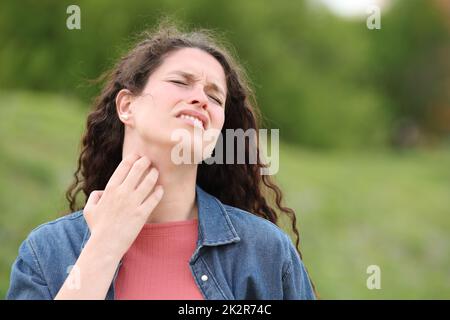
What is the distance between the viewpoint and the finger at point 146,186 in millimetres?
2461

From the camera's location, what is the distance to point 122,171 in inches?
99.2

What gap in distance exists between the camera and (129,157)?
258 centimetres

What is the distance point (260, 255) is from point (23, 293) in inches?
35.2

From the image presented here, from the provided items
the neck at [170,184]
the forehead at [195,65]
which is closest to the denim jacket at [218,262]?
the neck at [170,184]

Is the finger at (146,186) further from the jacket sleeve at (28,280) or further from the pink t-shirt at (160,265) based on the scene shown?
the jacket sleeve at (28,280)

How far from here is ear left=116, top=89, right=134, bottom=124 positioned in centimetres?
276

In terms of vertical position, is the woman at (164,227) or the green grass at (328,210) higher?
the woman at (164,227)

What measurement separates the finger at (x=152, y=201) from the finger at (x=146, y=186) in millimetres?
20
